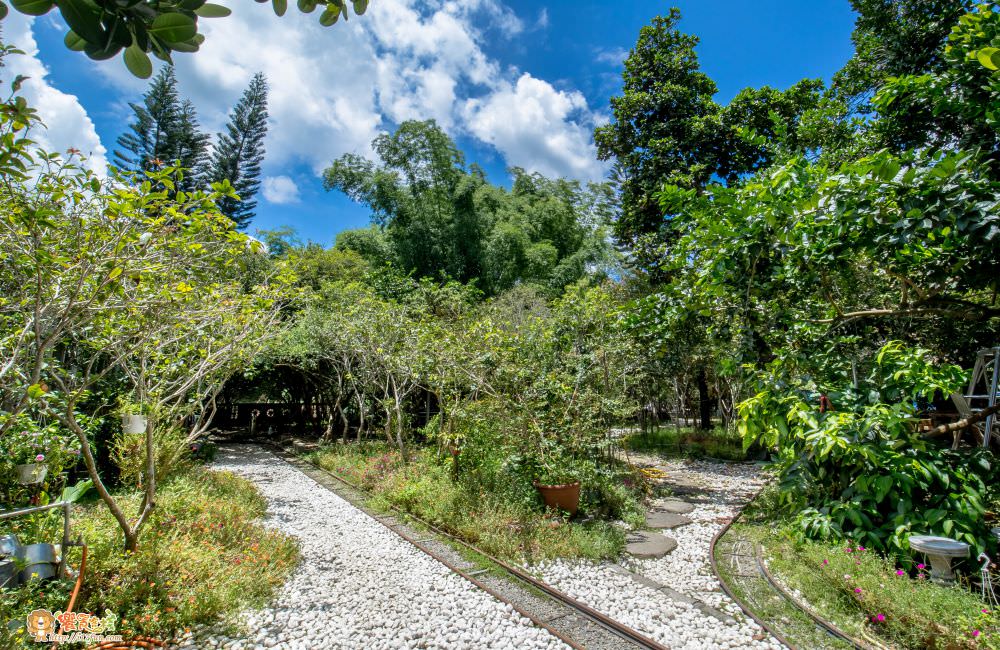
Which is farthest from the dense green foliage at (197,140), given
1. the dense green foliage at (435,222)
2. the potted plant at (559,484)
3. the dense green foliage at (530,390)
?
the potted plant at (559,484)

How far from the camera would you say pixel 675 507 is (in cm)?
664

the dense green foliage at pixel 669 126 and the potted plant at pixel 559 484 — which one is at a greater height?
the dense green foliage at pixel 669 126

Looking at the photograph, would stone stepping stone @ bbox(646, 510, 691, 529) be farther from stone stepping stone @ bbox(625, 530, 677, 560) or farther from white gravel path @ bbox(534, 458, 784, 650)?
stone stepping stone @ bbox(625, 530, 677, 560)

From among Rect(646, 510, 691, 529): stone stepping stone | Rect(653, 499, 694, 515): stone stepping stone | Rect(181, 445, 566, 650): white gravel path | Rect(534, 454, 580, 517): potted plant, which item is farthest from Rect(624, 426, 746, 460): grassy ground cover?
Rect(181, 445, 566, 650): white gravel path

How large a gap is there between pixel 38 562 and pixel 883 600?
5230mm

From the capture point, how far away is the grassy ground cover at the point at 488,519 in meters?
4.58

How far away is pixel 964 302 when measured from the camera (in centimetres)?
406

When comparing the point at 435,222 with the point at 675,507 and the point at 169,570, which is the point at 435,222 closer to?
the point at 675,507

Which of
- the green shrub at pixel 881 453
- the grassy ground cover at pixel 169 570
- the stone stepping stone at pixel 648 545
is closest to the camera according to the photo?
the grassy ground cover at pixel 169 570

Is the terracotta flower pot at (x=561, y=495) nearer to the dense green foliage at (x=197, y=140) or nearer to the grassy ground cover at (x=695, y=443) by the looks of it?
the grassy ground cover at (x=695, y=443)

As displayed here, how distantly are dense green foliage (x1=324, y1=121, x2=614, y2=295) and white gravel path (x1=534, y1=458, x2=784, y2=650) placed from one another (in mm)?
11361

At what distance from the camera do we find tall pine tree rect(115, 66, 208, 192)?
14.8m

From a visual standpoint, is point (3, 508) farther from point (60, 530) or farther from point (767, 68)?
point (767, 68)

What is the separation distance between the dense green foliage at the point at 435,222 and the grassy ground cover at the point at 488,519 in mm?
9293
